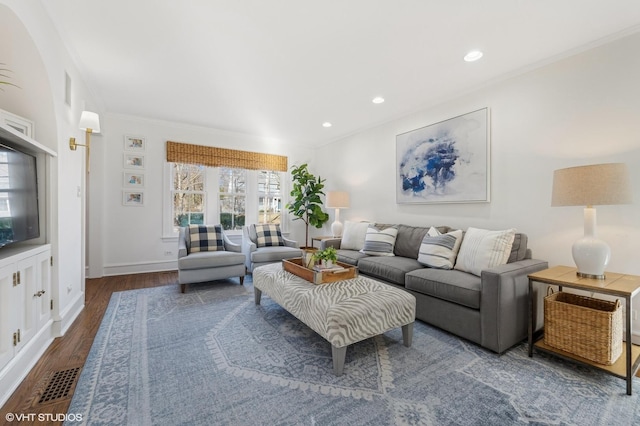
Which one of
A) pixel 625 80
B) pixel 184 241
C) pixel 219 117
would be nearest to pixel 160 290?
pixel 184 241

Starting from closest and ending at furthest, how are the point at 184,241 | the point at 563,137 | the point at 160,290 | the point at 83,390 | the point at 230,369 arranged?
the point at 83,390 < the point at 230,369 < the point at 563,137 < the point at 160,290 < the point at 184,241

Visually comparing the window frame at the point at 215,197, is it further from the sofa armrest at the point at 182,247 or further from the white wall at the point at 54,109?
the white wall at the point at 54,109

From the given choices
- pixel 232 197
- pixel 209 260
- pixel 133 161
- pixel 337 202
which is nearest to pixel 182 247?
pixel 209 260

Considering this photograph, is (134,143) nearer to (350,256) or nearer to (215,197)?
(215,197)

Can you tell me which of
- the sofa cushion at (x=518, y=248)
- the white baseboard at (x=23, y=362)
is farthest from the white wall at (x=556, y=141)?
the white baseboard at (x=23, y=362)

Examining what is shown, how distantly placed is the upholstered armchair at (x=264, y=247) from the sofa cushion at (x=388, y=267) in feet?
4.43

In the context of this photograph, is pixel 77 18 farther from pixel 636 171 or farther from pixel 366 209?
pixel 636 171

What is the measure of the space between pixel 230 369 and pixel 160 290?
224 cm

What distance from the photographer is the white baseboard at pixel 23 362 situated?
1.53 metres

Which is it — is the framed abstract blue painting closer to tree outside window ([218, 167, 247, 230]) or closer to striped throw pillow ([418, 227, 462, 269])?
striped throw pillow ([418, 227, 462, 269])

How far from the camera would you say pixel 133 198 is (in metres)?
4.35

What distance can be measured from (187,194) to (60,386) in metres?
3.52

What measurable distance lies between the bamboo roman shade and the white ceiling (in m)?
1.05

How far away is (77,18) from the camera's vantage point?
6.90ft
